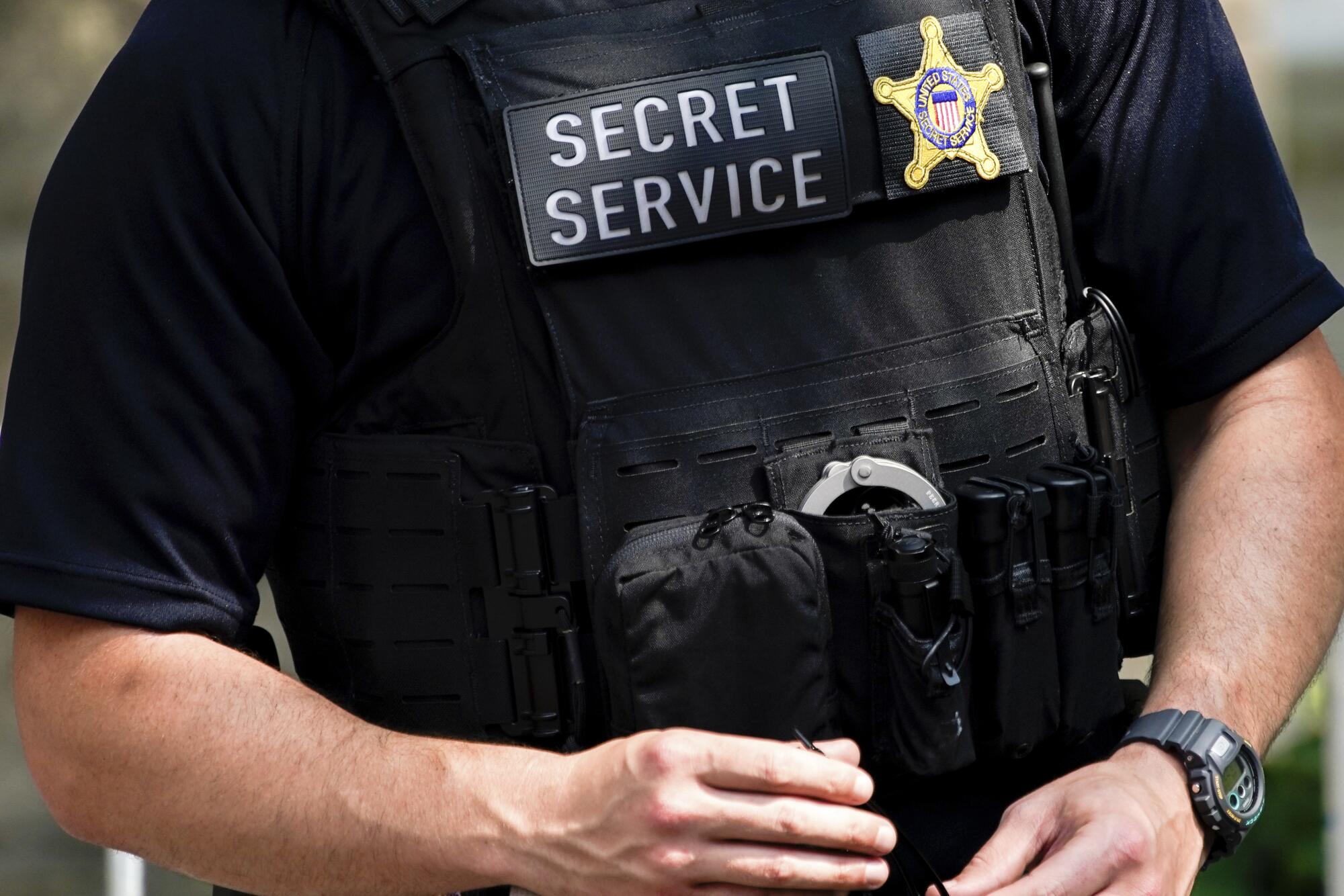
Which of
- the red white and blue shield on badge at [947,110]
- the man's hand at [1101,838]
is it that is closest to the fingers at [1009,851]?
the man's hand at [1101,838]

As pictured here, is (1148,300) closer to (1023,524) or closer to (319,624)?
(1023,524)

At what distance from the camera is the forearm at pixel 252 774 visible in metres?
1.14

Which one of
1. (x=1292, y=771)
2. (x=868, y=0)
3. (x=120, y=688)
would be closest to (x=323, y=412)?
(x=120, y=688)

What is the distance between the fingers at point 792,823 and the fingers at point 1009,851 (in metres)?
0.14

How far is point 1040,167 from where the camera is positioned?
1.41 metres

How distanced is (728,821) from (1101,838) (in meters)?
0.36

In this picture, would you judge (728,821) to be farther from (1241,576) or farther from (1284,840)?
(1284,840)

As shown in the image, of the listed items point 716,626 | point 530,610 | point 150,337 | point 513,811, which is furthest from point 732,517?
point 150,337

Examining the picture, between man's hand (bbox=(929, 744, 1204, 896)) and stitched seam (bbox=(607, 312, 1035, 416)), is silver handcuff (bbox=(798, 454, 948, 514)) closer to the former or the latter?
stitched seam (bbox=(607, 312, 1035, 416))

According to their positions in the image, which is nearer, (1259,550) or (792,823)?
(792,823)

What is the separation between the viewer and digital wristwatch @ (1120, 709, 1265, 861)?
128 cm

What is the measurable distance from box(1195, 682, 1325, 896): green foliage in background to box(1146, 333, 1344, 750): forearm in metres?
2.11

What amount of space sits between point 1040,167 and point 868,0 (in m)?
0.26

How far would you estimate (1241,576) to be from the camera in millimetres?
1431
